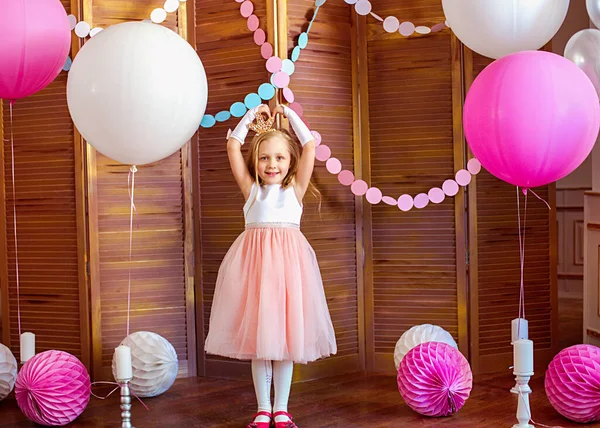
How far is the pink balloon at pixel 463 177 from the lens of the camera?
3506 millimetres

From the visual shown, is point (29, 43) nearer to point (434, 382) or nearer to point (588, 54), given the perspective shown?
point (434, 382)

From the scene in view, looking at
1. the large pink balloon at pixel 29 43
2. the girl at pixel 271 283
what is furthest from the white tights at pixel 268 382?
the large pink balloon at pixel 29 43

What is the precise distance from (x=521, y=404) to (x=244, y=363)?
55.5 inches

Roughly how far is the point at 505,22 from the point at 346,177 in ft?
3.53

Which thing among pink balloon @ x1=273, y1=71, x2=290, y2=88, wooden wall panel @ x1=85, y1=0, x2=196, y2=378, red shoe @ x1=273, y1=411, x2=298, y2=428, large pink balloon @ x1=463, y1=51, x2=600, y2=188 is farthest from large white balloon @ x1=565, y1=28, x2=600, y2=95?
wooden wall panel @ x1=85, y1=0, x2=196, y2=378

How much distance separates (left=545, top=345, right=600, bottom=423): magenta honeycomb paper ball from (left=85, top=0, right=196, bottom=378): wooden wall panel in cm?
169

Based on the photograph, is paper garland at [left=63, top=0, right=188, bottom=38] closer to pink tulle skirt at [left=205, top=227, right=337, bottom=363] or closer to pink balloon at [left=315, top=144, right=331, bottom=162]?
pink balloon at [left=315, top=144, right=331, bottom=162]

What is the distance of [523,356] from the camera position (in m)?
2.47

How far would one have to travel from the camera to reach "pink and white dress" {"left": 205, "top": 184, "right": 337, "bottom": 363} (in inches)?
111

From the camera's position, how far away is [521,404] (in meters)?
2.53

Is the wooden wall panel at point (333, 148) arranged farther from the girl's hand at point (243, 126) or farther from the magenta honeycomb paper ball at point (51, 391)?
the magenta honeycomb paper ball at point (51, 391)

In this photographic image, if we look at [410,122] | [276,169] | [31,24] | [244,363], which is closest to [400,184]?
[410,122]

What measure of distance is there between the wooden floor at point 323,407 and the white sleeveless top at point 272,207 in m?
0.75

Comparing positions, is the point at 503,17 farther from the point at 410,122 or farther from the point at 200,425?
the point at 200,425
